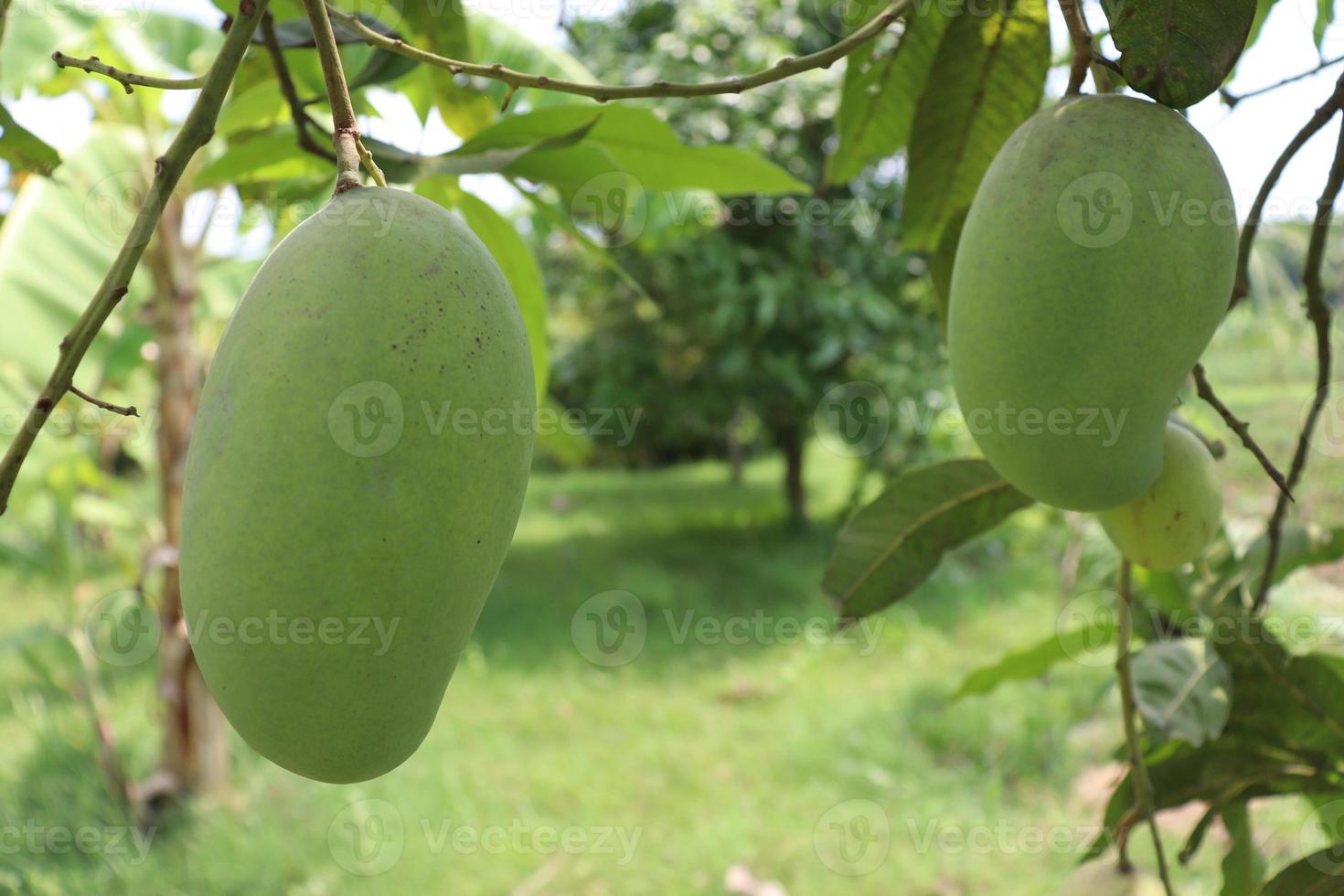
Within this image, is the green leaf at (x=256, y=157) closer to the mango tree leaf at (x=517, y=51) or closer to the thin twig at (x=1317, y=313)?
the thin twig at (x=1317, y=313)

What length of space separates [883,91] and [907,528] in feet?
1.10

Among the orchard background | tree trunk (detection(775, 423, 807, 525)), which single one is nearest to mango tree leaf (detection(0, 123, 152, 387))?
the orchard background

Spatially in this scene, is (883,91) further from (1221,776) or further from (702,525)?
(702,525)

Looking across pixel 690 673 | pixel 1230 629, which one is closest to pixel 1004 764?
pixel 690 673

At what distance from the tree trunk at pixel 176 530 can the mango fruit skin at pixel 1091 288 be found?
2.16 meters

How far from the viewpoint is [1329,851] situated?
0.68 metres

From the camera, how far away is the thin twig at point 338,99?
36 centimetres

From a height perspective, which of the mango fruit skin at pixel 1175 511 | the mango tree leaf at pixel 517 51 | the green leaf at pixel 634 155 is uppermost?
the mango tree leaf at pixel 517 51

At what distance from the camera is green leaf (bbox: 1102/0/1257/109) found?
42 cm

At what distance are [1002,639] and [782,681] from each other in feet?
2.59

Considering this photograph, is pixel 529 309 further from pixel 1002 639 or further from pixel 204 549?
pixel 1002 639

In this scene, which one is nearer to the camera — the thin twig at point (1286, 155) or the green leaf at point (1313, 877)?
the thin twig at point (1286, 155)

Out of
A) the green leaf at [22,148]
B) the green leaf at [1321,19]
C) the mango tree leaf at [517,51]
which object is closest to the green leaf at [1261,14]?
the green leaf at [1321,19]

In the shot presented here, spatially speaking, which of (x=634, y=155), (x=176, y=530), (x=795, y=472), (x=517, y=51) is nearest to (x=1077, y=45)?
(x=634, y=155)
